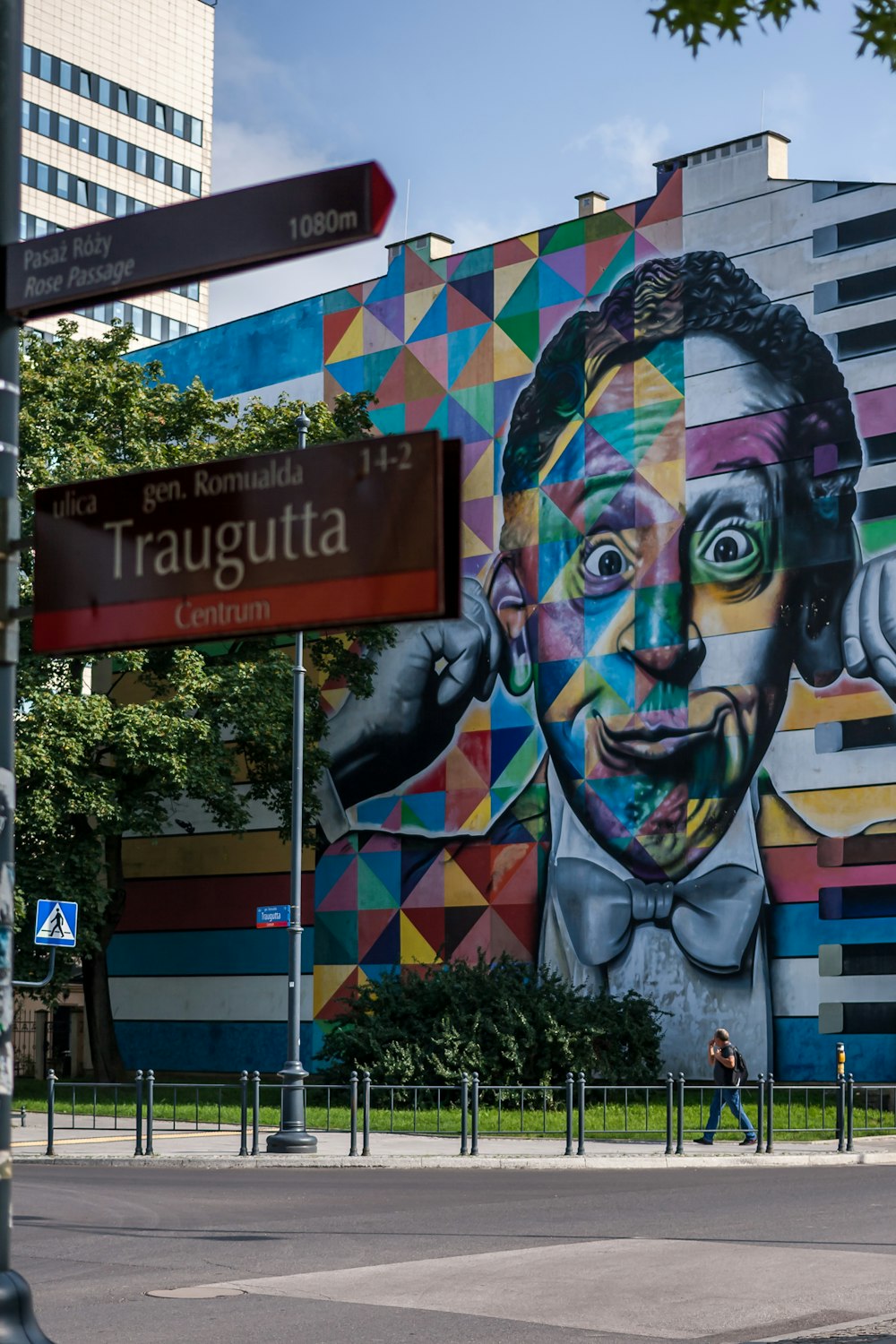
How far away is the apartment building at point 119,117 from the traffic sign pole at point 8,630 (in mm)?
68161

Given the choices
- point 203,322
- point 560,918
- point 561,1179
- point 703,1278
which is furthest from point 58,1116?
point 203,322

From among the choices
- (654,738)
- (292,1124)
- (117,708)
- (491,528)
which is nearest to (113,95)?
(491,528)

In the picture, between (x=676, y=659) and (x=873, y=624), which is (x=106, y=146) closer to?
(x=676, y=659)

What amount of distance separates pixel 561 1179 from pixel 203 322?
212 ft

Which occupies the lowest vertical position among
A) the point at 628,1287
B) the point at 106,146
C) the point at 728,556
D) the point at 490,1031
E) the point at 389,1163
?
the point at 389,1163

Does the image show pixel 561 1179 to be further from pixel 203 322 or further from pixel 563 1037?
pixel 203 322

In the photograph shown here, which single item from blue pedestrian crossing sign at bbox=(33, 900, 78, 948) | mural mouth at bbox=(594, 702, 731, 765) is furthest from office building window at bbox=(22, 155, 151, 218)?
blue pedestrian crossing sign at bbox=(33, 900, 78, 948)

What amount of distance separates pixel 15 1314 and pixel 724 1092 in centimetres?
2284

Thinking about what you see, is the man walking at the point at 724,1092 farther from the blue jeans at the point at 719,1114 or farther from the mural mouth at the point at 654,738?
the mural mouth at the point at 654,738

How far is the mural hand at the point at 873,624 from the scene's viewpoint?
33.2m

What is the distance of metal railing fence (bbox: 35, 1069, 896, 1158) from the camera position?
936 inches

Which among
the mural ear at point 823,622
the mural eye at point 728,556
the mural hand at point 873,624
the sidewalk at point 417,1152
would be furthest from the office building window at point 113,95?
the sidewalk at point 417,1152

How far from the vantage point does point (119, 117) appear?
77000mm

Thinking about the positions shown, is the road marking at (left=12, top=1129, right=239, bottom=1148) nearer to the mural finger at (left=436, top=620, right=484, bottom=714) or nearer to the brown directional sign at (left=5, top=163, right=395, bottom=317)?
the mural finger at (left=436, top=620, right=484, bottom=714)
